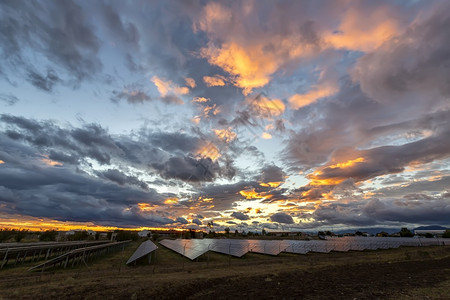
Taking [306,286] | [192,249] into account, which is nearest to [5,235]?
[192,249]

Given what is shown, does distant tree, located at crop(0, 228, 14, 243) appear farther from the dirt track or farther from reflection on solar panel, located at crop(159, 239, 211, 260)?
the dirt track

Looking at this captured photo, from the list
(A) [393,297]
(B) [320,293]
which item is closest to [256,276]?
Answer: (B) [320,293]

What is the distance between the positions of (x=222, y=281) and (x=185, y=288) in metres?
4.68

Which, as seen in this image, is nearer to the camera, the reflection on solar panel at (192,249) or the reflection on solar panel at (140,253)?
the reflection on solar panel at (140,253)

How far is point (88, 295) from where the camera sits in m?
18.2

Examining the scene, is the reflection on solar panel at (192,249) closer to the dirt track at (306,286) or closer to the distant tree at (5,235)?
the dirt track at (306,286)

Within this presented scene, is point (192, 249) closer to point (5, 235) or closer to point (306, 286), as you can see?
point (306, 286)

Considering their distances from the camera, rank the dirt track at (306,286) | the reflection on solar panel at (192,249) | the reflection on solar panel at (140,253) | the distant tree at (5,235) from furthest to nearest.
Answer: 1. the distant tree at (5,235)
2. the reflection on solar panel at (192,249)
3. the reflection on solar panel at (140,253)
4. the dirt track at (306,286)

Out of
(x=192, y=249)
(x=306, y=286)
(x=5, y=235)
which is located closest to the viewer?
(x=306, y=286)

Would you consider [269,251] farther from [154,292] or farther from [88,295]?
[88,295]

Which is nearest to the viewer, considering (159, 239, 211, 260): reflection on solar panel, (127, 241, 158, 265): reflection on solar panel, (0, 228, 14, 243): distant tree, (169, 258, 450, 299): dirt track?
(169, 258, 450, 299): dirt track

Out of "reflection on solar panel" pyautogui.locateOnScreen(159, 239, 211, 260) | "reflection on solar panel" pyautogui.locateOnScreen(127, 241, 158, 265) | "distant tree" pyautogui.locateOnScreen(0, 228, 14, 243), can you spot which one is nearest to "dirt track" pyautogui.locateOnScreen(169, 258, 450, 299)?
"reflection on solar panel" pyautogui.locateOnScreen(127, 241, 158, 265)

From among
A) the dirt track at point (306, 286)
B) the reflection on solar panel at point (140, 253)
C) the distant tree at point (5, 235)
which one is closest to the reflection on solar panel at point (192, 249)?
the reflection on solar panel at point (140, 253)

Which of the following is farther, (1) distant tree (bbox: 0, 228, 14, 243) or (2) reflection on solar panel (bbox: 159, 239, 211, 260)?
(1) distant tree (bbox: 0, 228, 14, 243)
